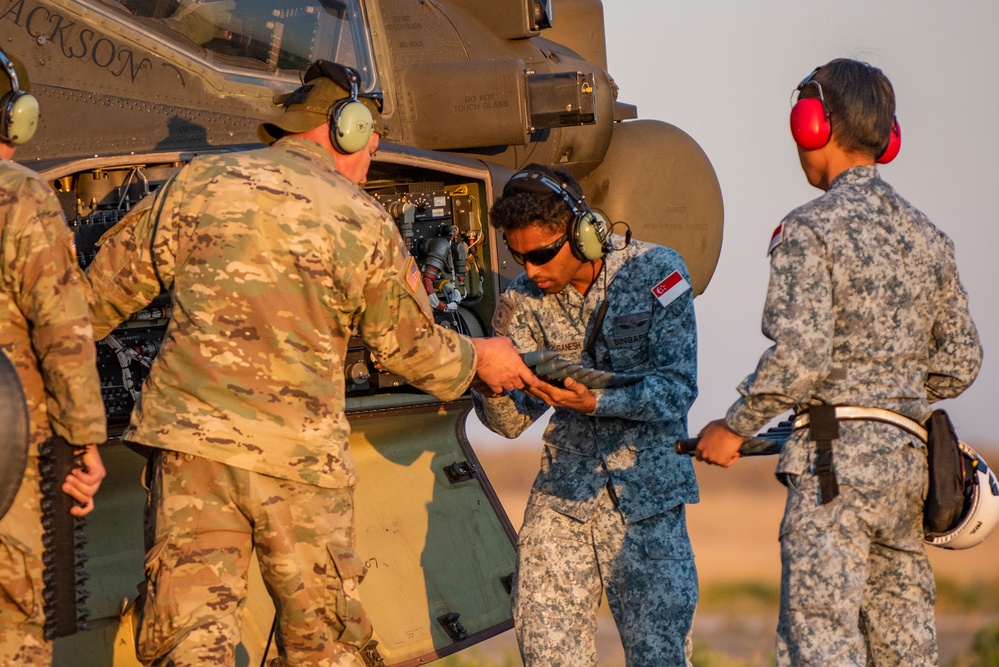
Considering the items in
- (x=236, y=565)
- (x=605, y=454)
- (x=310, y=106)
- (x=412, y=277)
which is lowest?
(x=236, y=565)

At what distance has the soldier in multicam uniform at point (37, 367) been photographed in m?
4.50

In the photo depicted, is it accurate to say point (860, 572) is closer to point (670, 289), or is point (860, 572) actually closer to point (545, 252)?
point (670, 289)

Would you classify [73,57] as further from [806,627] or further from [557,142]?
[806,627]

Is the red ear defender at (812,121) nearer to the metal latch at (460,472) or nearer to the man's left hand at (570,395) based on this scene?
the man's left hand at (570,395)

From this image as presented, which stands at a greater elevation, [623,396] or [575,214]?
[575,214]

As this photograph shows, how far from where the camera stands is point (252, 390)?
4.29 metres

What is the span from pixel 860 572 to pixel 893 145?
4.42 ft

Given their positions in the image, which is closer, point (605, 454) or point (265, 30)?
point (605, 454)

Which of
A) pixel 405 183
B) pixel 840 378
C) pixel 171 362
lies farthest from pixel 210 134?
pixel 840 378

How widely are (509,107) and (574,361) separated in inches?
104

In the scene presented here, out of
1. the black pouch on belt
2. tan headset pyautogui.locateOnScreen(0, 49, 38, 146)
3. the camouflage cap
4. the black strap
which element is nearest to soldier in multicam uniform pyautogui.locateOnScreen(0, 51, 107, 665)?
tan headset pyautogui.locateOnScreen(0, 49, 38, 146)

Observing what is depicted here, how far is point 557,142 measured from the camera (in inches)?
335

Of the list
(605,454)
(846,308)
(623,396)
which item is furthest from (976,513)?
(605,454)

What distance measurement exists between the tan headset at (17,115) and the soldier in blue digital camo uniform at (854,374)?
2455 mm
